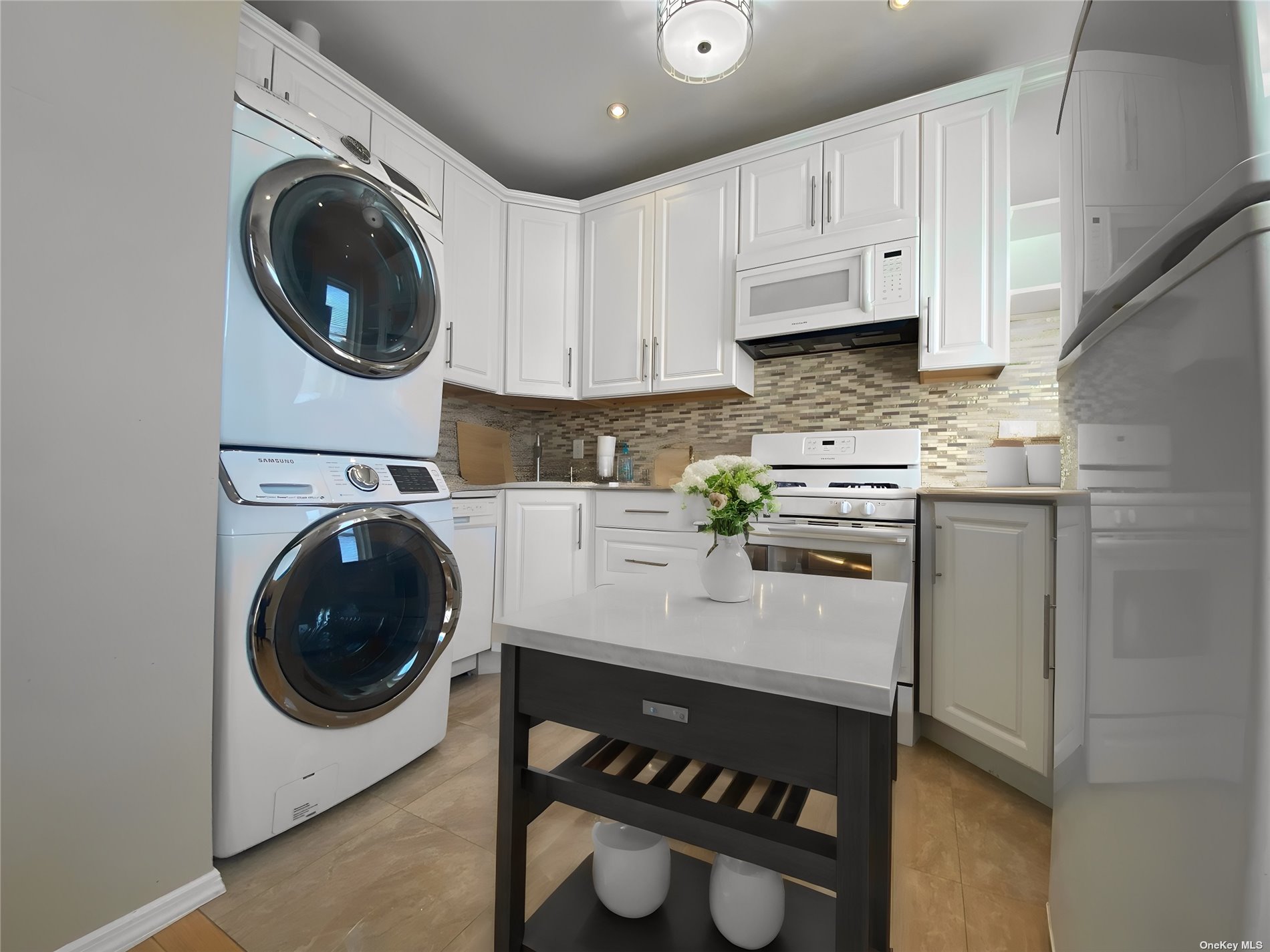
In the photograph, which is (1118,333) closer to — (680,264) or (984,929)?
(984,929)

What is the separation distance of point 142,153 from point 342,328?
501 millimetres

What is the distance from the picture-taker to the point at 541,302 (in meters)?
3.09

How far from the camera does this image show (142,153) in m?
1.09

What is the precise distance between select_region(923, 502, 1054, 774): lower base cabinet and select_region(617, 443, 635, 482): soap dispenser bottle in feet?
5.83

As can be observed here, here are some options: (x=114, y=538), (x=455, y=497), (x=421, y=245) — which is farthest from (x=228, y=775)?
(x=421, y=245)

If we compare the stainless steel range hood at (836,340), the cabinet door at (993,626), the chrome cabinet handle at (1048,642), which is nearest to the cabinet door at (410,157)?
the stainless steel range hood at (836,340)

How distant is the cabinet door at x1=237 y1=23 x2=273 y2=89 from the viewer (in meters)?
1.84

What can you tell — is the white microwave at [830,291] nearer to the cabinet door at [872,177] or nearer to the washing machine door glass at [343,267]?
the cabinet door at [872,177]

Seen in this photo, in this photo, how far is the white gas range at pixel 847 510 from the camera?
6.56ft

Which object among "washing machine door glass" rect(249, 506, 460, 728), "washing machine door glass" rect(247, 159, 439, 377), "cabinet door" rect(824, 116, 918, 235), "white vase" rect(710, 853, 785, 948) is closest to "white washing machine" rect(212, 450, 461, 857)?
"washing machine door glass" rect(249, 506, 460, 728)

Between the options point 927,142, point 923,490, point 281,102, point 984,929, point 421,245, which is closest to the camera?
point 984,929

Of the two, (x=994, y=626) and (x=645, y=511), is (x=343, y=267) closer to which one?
(x=645, y=511)

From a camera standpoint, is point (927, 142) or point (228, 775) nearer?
point (228, 775)

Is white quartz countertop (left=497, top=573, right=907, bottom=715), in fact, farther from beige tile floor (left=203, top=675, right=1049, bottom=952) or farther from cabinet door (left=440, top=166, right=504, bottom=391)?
cabinet door (left=440, top=166, right=504, bottom=391)
